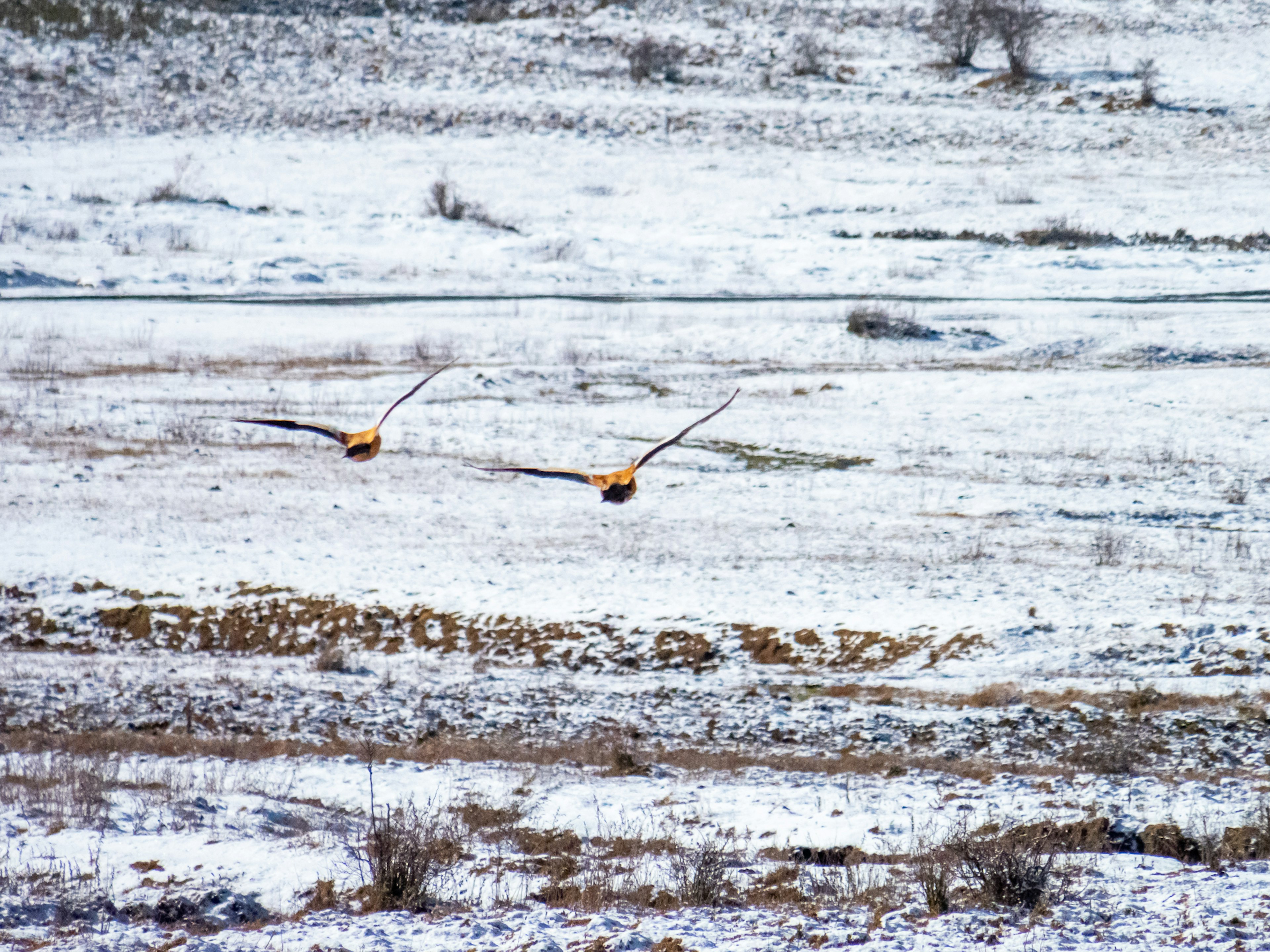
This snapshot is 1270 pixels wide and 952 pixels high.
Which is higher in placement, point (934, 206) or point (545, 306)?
point (934, 206)

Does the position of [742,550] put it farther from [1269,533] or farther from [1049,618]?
[1269,533]

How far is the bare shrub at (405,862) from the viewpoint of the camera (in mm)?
6891

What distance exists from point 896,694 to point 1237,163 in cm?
2893

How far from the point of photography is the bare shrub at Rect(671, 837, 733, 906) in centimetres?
697

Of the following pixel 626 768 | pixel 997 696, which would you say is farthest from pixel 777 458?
pixel 626 768

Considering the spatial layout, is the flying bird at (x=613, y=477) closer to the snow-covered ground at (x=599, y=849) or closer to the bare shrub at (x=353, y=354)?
the snow-covered ground at (x=599, y=849)

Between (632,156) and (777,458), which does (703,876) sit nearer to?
(777,458)

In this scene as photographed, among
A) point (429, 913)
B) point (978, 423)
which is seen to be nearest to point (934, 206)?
point (978, 423)

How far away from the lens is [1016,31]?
41.6 metres

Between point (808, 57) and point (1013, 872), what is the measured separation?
127 ft

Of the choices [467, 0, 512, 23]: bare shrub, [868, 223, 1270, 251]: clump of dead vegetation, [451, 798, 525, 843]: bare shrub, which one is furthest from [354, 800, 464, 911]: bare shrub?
[467, 0, 512, 23]: bare shrub

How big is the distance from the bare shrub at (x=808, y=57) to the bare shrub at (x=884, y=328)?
21.8 m

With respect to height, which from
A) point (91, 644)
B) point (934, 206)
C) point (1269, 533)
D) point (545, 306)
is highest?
point (934, 206)

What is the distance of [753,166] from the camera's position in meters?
34.8
